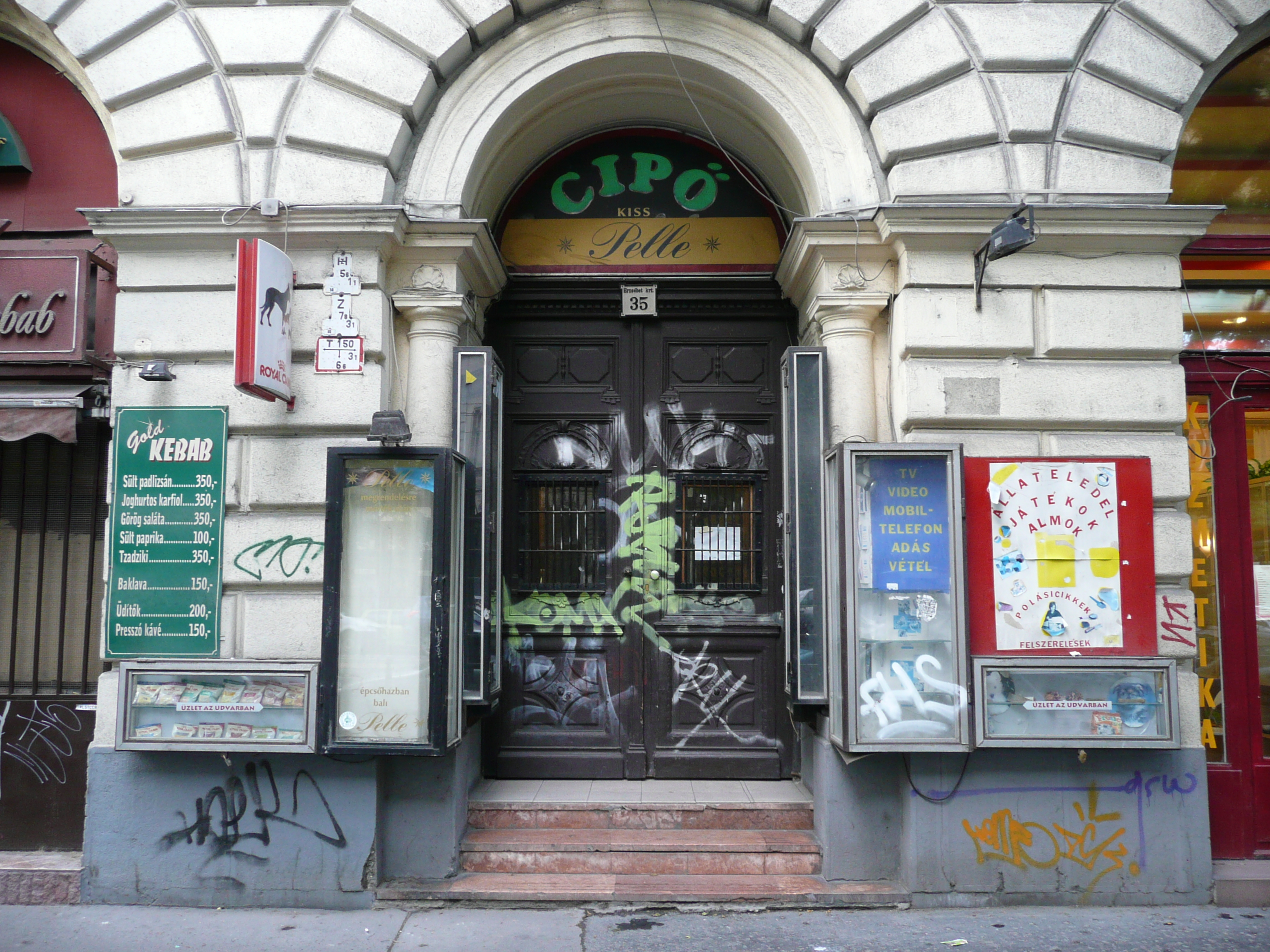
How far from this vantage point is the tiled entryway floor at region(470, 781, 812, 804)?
19.2ft

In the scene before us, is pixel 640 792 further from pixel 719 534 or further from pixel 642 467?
pixel 642 467

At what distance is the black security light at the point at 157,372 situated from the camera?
→ 5.27 metres

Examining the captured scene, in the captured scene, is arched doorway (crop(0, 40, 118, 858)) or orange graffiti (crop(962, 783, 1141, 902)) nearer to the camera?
orange graffiti (crop(962, 783, 1141, 902))

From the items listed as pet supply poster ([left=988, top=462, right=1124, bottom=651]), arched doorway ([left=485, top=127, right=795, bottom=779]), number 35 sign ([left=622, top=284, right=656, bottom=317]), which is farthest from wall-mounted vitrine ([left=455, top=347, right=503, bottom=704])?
pet supply poster ([left=988, top=462, right=1124, bottom=651])

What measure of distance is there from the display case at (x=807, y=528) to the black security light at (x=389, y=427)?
2480 mm

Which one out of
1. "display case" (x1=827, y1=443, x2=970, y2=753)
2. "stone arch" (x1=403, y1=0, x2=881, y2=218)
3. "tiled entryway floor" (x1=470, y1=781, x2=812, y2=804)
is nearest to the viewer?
"display case" (x1=827, y1=443, x2=970, y2=753)

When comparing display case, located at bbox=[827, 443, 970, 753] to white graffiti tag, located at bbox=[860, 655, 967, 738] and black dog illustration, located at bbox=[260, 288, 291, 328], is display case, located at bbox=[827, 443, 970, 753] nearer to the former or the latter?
white graffiti tag, located at bbox=[860, 655, 967, 738]

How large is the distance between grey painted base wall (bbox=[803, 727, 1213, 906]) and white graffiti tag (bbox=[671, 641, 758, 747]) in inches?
57.3

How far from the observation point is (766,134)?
20.5 feet

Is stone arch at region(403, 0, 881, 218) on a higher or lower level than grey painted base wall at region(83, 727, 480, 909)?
higher

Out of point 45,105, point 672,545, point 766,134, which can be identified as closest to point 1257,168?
point 766,134

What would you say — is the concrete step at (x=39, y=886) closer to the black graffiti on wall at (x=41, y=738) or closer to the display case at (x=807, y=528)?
the black graffiti on wall at (x=41, y=738)

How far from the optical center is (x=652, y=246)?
676cm

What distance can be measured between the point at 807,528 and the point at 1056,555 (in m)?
1.51
